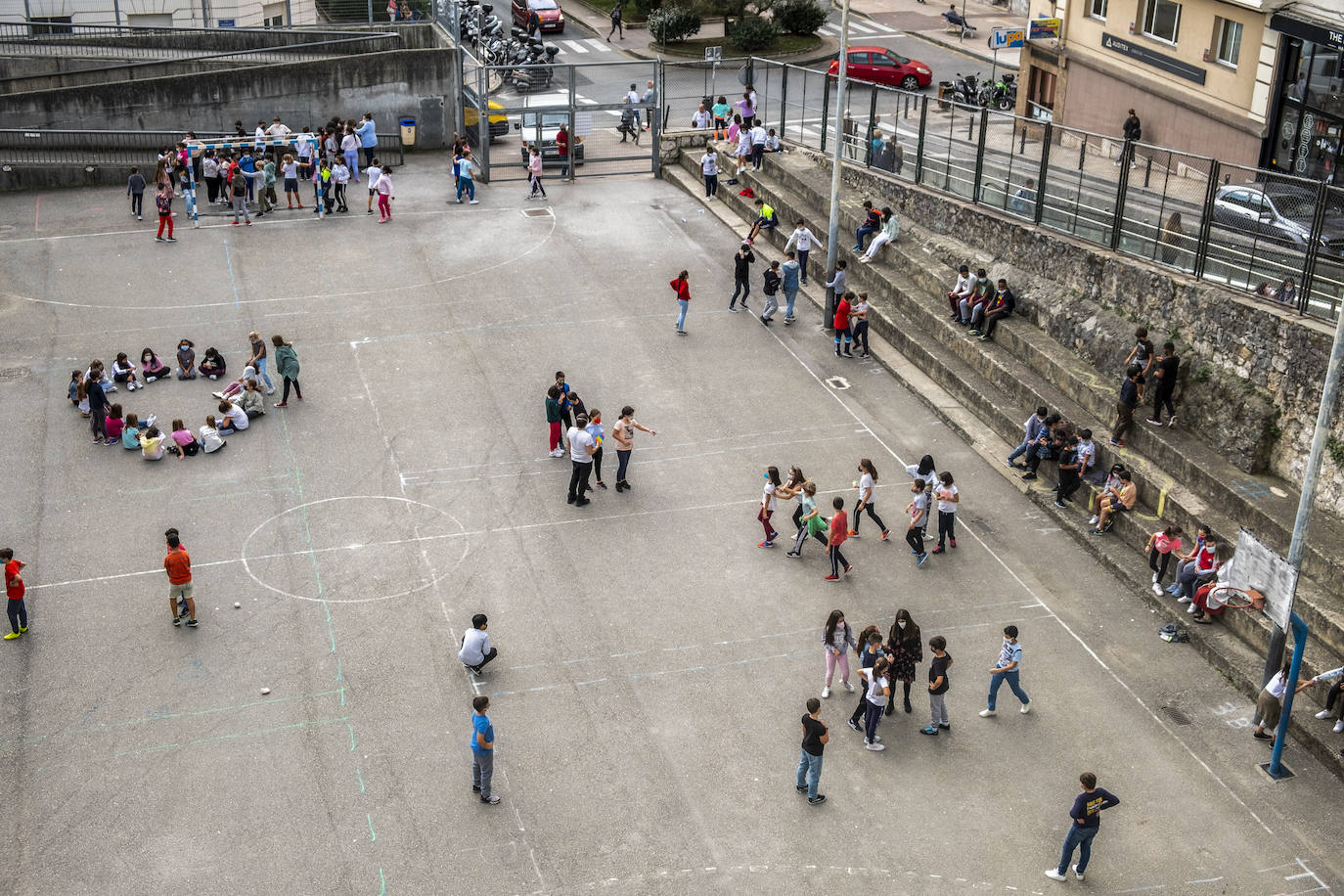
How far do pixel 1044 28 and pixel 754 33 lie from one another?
609 inches

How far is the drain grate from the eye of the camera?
16.9 meters

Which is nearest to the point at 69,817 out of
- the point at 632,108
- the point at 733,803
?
the point at 733,803

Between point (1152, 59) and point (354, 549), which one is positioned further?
point (1152, 59)

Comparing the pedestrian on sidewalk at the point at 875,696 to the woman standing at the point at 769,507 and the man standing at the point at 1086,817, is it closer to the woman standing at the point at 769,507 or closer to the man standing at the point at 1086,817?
the man standing at the point at 1086,817

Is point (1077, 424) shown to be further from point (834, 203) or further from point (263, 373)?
point (263, 373)

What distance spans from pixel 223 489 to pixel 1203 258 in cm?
1604

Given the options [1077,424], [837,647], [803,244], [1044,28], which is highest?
[1044,28]

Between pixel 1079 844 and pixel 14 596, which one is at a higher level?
pixel 14 596

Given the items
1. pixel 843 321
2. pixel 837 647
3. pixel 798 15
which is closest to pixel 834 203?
pixel 843 321

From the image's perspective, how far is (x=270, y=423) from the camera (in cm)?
2355

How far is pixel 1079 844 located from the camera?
14320 millimetres

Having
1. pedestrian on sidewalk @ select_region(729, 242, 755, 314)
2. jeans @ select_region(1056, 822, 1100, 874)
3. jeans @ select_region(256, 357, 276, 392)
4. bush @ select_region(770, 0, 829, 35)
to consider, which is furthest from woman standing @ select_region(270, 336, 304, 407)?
bush @ select_region(770, 0, 829, 35)

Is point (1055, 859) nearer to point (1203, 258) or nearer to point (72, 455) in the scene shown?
point (1203, 258)

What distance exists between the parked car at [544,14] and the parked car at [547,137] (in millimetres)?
19078
